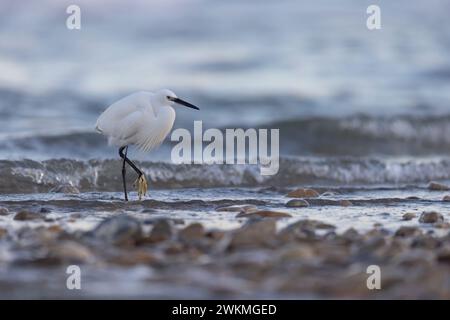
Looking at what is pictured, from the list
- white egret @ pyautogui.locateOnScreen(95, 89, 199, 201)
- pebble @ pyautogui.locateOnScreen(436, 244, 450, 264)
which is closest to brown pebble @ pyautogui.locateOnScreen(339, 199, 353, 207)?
white egret @ pyautogui.locateOnScreen(95, 89, 199, 201)

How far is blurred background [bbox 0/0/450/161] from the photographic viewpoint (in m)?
11.6

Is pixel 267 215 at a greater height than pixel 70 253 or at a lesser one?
greater

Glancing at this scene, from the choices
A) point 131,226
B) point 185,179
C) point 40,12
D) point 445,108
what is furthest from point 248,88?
point 131,226

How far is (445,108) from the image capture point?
44.3ft

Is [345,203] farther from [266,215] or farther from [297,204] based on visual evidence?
[266,215]

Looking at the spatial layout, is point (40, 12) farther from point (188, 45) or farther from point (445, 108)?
point (445, 108)

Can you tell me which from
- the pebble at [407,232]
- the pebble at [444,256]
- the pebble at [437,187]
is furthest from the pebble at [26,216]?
the pebble at [437,187]

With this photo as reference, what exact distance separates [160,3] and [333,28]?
402 centimetres

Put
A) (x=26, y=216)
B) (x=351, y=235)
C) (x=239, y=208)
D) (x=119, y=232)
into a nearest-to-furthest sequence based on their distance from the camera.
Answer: (x=119, y=232) < (x=351, y=235) < (x=26, y=216) < (x=239, y=208)

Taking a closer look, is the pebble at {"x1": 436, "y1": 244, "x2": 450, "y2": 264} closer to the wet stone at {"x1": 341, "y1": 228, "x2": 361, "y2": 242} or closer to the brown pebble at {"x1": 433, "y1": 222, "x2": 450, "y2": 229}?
the wet stone at {"x1": 341, "y1": 228, "x2": 361, "y2": 242}

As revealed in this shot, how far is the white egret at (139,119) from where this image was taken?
298 inches

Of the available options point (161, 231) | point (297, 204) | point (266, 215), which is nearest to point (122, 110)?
point (297, 204)

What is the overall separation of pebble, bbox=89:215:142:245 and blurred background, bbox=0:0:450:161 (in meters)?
3.96

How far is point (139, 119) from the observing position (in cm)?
752
